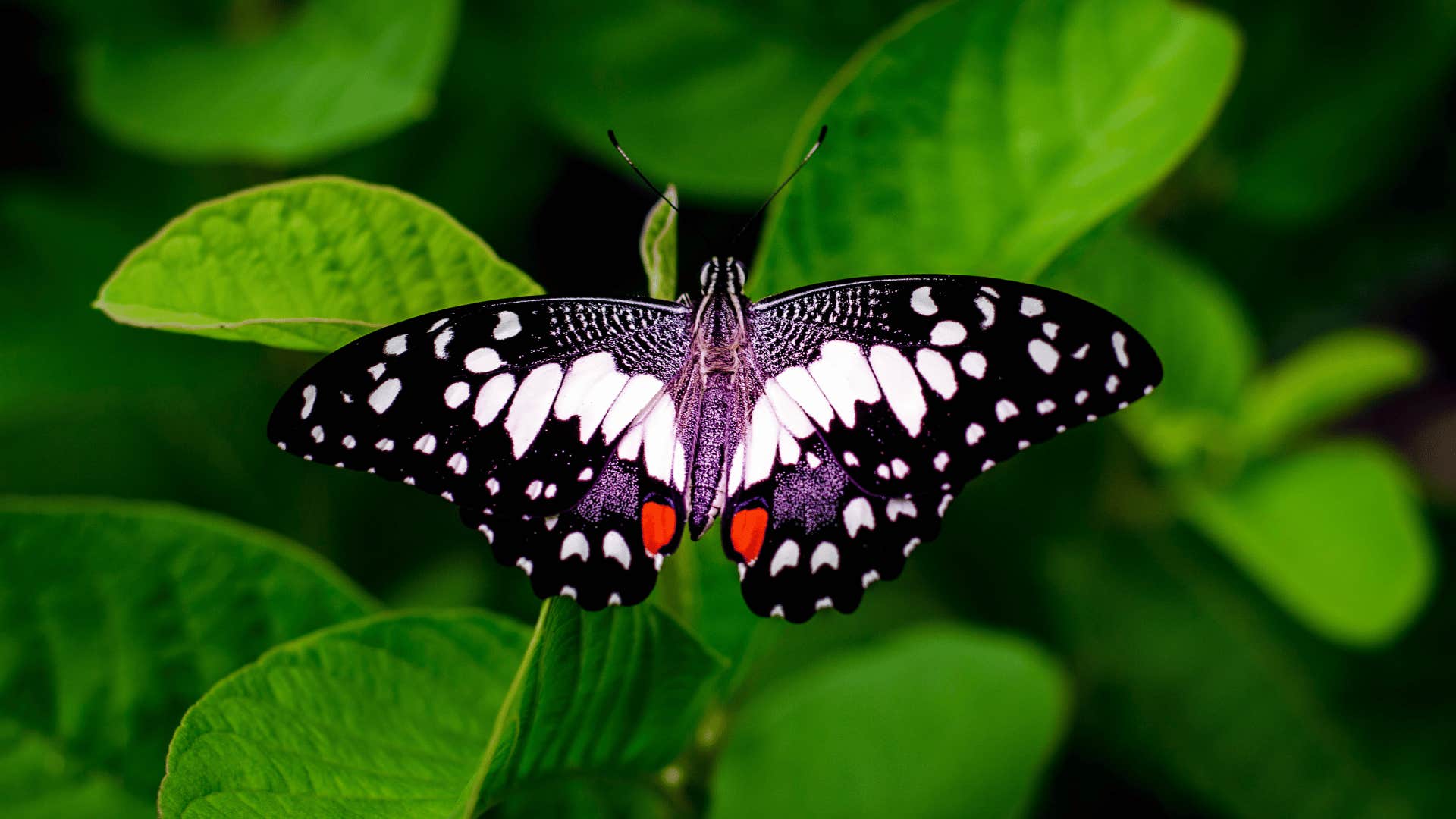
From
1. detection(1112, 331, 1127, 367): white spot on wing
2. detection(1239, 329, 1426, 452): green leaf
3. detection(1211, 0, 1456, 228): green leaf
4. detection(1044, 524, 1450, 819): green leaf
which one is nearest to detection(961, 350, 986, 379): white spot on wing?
detection(1112, 331, 1127, 367): white spot on wing

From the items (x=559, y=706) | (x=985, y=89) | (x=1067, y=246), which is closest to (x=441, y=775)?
(x=559, y=706)

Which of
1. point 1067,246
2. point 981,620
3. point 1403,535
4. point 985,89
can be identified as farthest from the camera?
point 981,620

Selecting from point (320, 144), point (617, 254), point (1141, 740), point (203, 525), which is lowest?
point (1141, 740)

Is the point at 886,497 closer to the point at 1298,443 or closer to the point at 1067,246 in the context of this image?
the point at 1067,246

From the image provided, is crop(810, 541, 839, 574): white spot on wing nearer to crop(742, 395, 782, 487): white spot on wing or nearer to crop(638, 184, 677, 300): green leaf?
crop(742, 395, 782, 487): white spot on wing

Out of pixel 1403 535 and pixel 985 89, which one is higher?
pixel 985 89

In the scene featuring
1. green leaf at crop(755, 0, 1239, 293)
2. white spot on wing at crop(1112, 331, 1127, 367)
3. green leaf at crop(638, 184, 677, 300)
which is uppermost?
green leaf at crop(755, 0, 1239, 293)

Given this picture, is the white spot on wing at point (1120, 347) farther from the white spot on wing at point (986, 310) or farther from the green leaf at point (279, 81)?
the green leaf at point (279, 81)
